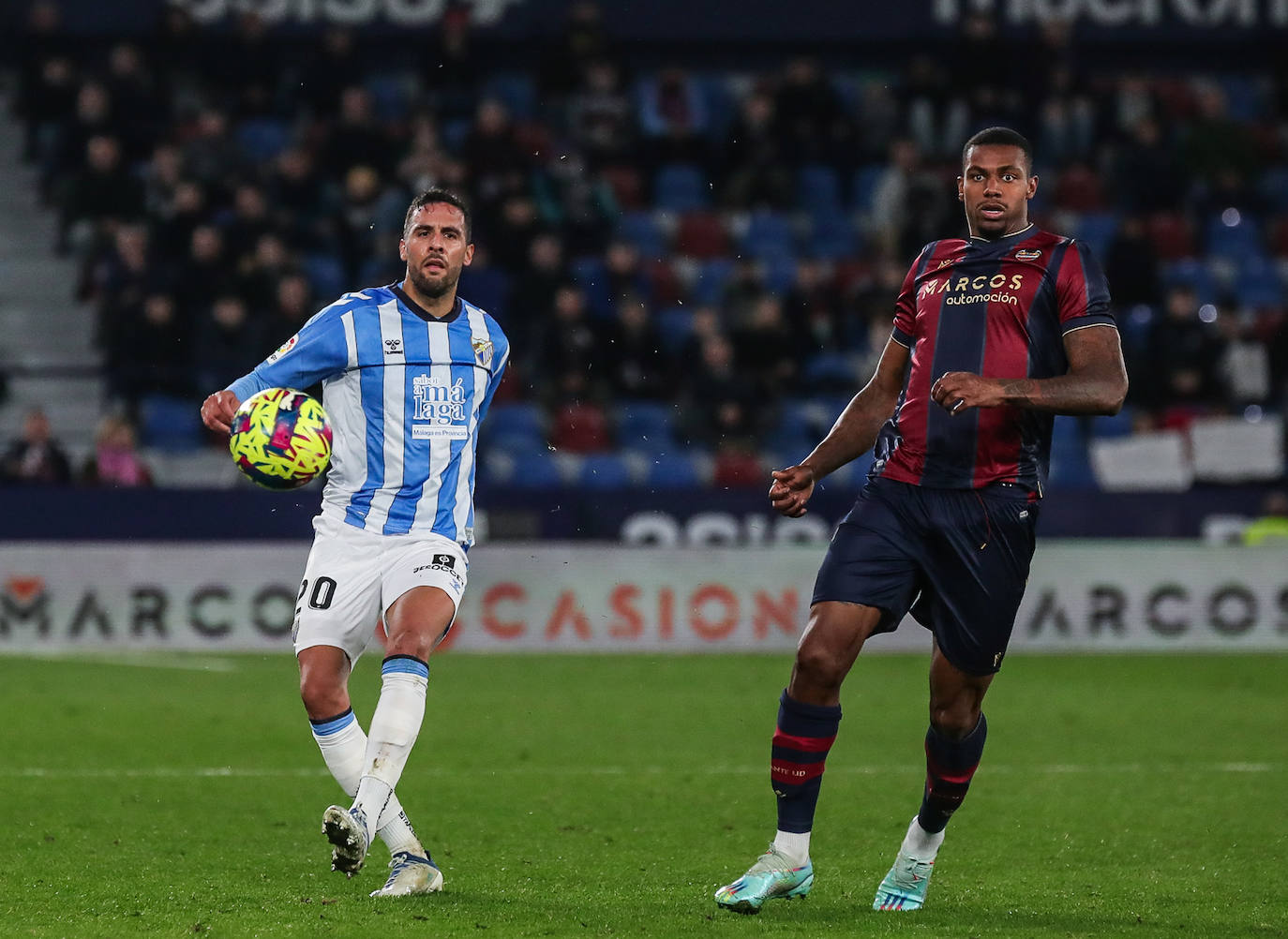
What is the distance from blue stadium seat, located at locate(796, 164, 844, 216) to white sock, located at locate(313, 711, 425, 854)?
14068 mm

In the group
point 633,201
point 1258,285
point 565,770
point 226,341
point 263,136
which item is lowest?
point 565,770

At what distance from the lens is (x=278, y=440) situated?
5582mm

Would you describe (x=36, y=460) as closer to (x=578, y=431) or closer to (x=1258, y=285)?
(x=578, y=431)

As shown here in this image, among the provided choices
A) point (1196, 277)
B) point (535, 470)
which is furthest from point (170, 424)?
point (1196, 277)

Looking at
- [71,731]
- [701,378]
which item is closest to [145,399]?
[701,378]

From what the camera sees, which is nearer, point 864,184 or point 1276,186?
point 864,184

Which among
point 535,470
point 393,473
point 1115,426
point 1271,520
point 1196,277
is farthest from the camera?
point 1196,277

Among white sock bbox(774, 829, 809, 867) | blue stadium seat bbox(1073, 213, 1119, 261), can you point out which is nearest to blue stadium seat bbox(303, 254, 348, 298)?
blue stadium seat bbox(1073, 213, 1119, 261)

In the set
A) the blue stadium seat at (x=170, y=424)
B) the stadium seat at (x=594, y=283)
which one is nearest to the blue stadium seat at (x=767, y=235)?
the stadium seat at (x=594, y=283)

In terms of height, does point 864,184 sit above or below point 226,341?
above

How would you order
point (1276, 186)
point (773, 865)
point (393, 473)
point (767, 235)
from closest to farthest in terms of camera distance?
point (773, 865) < point (393, 473) < point (767, 235) < point (1276, 186)

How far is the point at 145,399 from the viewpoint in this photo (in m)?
15.6

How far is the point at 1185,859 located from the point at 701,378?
9841 mm

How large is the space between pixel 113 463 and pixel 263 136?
5.29 metres
